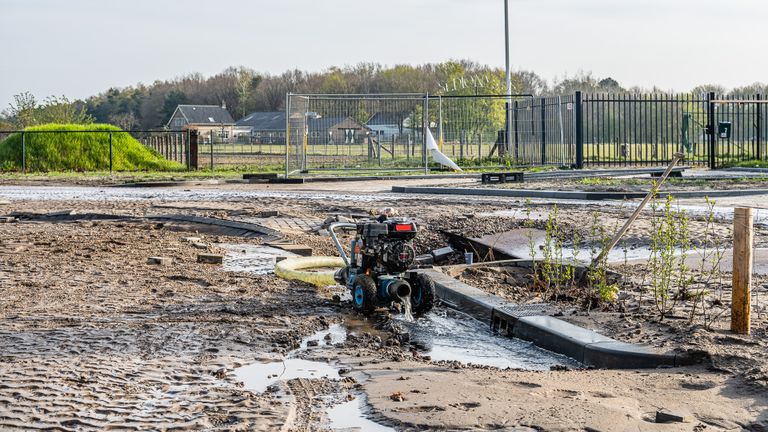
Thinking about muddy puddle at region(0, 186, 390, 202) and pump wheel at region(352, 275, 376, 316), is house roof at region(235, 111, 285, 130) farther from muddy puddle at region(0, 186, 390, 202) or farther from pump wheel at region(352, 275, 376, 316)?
pump wheel at region(352, 275, 376, 316)

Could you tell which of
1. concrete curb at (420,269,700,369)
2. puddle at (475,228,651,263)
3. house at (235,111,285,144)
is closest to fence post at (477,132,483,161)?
puddle at (475,228,651,263)

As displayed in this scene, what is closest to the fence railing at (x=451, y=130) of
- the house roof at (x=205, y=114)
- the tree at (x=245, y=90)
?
the house roof at (x=205, y=114)

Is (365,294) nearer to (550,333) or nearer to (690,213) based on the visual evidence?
(550,333)

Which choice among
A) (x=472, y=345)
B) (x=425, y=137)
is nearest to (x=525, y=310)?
(x=472, y=345)

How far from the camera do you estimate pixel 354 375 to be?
6.56 meters

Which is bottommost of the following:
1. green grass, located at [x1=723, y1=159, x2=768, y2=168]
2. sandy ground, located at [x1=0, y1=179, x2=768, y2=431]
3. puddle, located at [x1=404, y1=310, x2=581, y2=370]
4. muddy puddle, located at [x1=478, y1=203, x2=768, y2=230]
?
puddle, located at [x1=404, y1=310, x2=581, y2=370]

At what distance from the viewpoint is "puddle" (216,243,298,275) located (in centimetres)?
1158

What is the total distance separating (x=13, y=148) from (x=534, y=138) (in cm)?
2025

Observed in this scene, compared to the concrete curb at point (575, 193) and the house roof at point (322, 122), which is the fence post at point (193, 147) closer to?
the house roof at point (322, 122)

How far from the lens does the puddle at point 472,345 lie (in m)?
7.28

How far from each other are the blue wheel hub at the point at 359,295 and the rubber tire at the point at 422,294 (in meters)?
0.46

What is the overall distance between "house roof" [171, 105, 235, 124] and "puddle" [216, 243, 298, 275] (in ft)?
341

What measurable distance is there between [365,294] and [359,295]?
130 millimetres

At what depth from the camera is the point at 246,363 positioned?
22.5 feet
